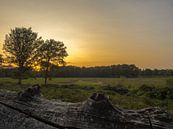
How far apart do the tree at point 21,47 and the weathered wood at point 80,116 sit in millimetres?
69475

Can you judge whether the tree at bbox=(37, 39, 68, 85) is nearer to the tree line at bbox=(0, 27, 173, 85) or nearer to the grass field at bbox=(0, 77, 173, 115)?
the tree line at bbox=(0, 27, 173, 85)

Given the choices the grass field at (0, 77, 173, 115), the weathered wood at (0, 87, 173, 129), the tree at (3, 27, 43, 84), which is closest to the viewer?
the weathered wood at (0, 87, 173, 129)

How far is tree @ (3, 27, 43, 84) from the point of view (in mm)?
72000

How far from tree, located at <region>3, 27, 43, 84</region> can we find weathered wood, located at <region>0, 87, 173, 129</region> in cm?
6947

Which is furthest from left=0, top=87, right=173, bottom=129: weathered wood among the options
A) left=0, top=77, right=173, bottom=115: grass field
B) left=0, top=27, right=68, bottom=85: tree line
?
left=0, top=27, right=68, bottom=85: tree line

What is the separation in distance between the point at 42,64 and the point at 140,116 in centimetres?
7991

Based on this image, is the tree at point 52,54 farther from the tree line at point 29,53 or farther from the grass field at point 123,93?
the grass field at point 123,93

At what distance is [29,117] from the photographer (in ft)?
A: 11.8

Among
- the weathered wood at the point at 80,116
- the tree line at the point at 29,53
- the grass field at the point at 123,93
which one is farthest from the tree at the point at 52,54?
the weathered wood at the point at 80,116

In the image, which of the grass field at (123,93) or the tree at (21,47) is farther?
the tree at (21,47)

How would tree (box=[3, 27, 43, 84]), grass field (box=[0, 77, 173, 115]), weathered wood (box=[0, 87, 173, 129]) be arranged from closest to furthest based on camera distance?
weathered wood (box=[0, 87, 173, 129]) < grass field (box=[0, 77, 173, 115]) < tree (box=[3, 27, 43, 84])

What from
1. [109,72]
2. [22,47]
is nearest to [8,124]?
[22,47]

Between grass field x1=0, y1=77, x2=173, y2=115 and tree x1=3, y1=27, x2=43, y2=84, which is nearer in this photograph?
grass field x1=0, y1=77, x2=173, y2=115

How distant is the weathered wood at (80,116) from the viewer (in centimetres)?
335
